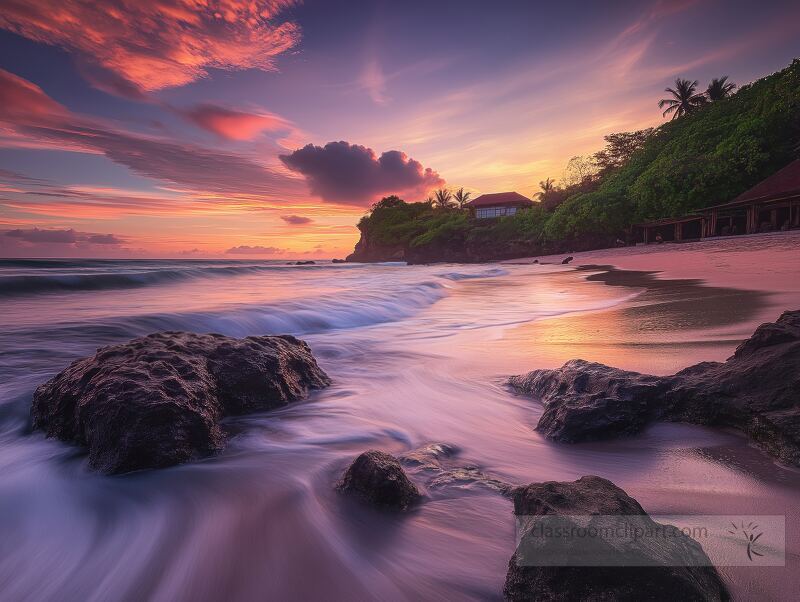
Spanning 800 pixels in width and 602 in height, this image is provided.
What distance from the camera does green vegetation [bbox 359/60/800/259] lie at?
2616 centimetres

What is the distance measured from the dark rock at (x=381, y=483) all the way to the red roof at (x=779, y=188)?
27093 mm

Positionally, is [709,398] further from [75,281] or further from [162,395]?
[75,281]

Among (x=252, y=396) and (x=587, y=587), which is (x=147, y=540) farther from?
(x=587, y=587)

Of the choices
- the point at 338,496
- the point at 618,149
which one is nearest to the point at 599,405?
the point at 338,496

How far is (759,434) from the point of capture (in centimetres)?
220

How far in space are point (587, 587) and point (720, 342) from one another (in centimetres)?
411

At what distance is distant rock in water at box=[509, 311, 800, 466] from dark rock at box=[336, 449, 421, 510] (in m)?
1.14

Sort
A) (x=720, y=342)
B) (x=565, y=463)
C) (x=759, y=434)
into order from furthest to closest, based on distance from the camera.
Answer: (x=720, y=342)
(x=565, y=463)
(x=759, y=434)

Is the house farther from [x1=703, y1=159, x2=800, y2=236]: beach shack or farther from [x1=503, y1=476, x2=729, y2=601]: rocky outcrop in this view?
[x1=503, y1=476, x2=729, y2=601]: rocky outcrop

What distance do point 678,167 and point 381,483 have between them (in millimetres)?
33938

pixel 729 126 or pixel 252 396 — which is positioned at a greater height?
pixel 729 126

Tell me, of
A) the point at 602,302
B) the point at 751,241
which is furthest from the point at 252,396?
the point at 751,241

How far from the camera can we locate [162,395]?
2.57 m

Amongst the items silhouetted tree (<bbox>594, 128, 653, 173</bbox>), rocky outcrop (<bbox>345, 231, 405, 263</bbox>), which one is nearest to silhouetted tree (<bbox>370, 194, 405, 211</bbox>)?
rocky outcrop (<bbox>345, 231, 405, 263</bbox>)
